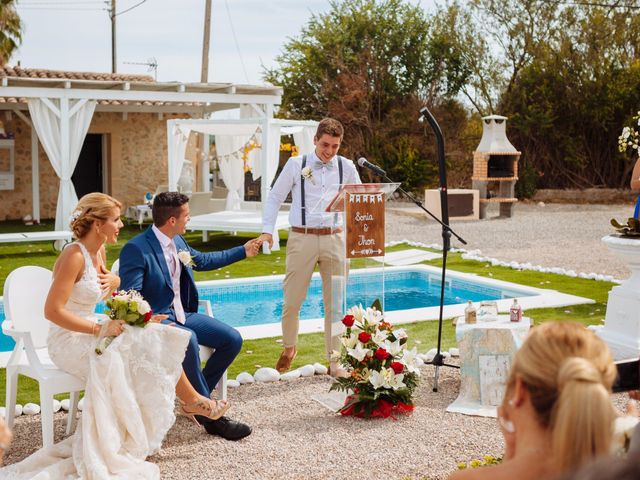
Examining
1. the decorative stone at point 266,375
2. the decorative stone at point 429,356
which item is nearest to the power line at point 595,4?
the decorative stone at point 429,356

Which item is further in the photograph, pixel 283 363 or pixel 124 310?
pixel 283 363

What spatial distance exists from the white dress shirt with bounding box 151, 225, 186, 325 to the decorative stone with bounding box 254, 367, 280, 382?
1.14m

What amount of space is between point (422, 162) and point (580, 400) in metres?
22.5

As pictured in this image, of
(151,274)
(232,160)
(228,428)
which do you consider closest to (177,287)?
(151,274)

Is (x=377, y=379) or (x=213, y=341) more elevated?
(x=213, y=341)

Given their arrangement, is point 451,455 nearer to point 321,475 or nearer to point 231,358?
point 321,475

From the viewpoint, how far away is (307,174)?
570cm

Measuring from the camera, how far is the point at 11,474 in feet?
12.8

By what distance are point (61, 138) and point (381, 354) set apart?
10.8 metres

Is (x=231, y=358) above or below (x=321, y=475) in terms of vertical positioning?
above

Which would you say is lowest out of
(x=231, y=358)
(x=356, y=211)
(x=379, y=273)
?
(x=231, y=358)

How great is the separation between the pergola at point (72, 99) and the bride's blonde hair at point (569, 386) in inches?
522

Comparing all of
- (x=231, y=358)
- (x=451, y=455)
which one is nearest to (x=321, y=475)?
(x=451, y=455)

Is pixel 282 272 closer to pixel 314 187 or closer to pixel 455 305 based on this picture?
pixel 455 305
